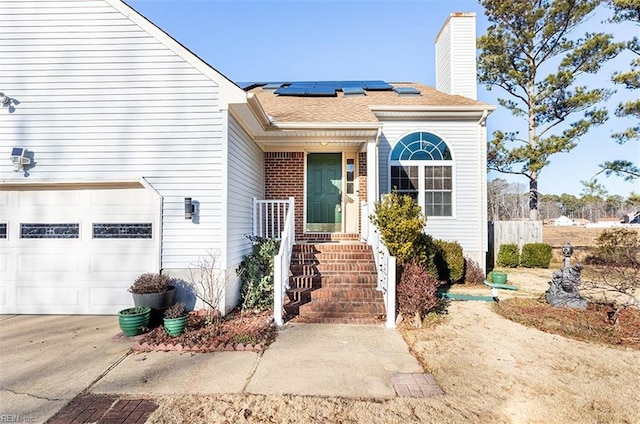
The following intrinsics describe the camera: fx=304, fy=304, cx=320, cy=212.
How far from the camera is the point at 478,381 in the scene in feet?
11.0

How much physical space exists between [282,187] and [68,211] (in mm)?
4391

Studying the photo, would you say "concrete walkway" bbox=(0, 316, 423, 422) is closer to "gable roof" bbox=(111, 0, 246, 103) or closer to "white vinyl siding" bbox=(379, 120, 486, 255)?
"gable roof" bbox=(111, 0, 246, 103)

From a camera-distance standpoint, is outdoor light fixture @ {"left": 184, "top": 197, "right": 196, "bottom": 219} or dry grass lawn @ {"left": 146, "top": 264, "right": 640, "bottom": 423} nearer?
dry grass lawn @ {"left": 146, "top": 264, "right": 640, "bottom": 423}

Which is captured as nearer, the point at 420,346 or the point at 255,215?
the point at 420,346

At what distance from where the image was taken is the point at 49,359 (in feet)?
12.3

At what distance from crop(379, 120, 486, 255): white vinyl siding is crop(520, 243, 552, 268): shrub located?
3771 mm

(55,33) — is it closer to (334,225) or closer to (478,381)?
(334,225)

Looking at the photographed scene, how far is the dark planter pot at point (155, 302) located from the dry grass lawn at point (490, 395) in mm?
2143

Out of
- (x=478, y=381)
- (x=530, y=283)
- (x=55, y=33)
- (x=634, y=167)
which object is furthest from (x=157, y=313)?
(x=634, y=167)

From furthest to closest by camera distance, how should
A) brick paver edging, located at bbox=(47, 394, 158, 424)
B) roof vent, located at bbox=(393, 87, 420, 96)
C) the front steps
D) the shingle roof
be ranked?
roof vent, located at bbox=(393, 87, 420, 96)
the shingle roof
the front steps
brick paver edging, located at bbox=(47, 394, 158, 424)

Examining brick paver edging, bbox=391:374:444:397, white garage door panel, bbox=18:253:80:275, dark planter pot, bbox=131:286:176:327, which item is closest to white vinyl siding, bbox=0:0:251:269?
dark planter pot, bbox=131:286:176:327

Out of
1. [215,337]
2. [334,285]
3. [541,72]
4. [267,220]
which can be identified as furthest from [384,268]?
[541,72]

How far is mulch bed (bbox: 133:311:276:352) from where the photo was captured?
407 cm

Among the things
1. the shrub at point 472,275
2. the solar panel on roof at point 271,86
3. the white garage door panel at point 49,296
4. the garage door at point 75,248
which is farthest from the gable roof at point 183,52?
the shrub at point 472,275
